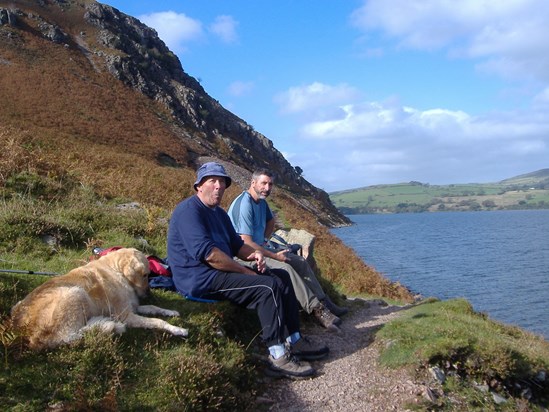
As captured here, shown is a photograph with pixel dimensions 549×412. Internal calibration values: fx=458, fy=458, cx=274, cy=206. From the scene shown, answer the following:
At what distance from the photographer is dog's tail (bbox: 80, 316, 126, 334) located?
4754 mm

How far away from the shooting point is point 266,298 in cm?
576

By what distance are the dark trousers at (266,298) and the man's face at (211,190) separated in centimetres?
100

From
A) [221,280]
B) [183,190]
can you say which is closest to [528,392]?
[221,280]

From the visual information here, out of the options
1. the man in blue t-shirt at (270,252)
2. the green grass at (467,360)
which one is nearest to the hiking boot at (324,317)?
the man in blue t-shirt at (270,252)

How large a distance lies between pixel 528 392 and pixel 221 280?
454 centimetres

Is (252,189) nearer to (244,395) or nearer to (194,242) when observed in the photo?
(194,242)

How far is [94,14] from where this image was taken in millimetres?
61219

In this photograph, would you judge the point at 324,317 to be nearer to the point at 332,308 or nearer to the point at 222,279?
the point at 332,308

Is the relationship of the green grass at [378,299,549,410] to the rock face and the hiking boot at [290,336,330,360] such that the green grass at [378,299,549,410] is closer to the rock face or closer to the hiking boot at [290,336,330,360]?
the hiking boot at [290,336,330,360]

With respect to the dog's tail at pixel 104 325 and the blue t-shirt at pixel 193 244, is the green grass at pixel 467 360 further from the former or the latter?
the dog's tail at pixel 104 325

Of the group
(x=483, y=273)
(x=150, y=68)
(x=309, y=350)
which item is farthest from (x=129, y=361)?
(x=150, y=68)

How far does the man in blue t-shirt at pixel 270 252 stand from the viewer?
750 centimetres

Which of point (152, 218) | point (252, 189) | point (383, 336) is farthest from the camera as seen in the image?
point (152, 218)

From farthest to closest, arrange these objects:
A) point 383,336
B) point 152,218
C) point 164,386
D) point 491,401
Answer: point 152,218, point 383,336, point 491,401, point 164,386
